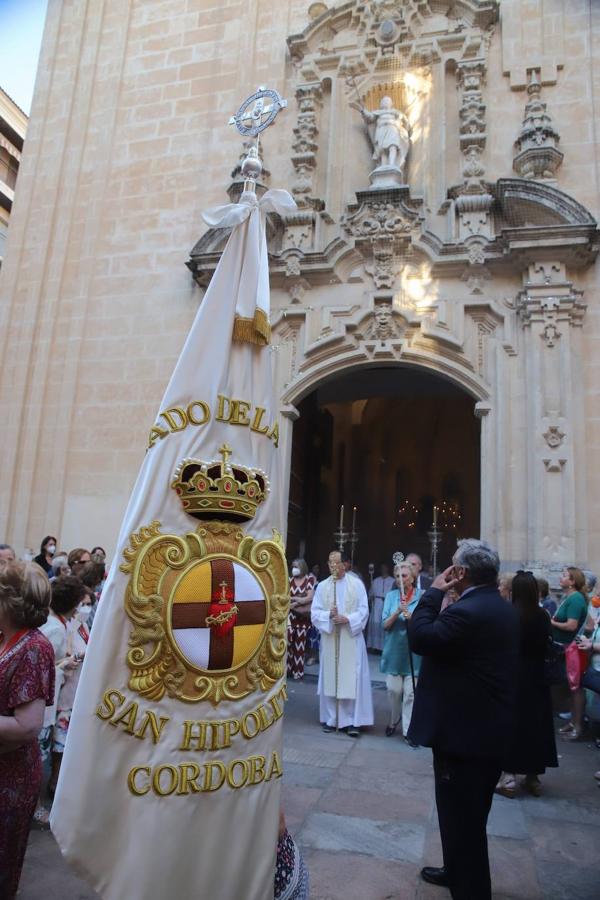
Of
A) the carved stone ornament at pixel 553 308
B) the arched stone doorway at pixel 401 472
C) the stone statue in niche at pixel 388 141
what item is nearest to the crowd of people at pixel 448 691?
the carved stone ornament at pixel 553 308

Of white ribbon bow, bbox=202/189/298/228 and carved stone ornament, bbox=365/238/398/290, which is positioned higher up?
carved stone ornament, bbox=365/238/398/290

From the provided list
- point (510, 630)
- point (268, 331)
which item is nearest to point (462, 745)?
point (510, 630)

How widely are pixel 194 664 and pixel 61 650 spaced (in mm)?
2023

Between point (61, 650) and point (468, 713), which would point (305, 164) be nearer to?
point (61, 650)

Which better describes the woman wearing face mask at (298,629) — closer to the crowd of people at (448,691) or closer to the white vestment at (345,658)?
the white vestment at (345,658)

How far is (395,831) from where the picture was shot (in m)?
4.18

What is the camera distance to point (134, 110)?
483 inches

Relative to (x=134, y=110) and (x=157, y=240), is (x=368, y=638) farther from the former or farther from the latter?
(x=134, y=110)

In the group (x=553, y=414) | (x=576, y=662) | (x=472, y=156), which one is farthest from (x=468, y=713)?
(x=472, y=156)

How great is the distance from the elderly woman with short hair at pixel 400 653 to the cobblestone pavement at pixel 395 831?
0.41 metres

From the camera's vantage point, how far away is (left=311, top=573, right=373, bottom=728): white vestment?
668cm

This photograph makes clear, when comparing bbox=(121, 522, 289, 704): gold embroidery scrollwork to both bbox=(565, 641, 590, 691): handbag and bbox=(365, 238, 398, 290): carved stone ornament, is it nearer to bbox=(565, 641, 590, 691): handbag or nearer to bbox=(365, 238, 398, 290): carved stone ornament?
bbox=(565, 641, 590, 691): handbag

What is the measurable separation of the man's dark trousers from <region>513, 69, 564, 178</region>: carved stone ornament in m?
8.60

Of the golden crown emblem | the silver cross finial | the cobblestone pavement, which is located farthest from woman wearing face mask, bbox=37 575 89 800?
the silver cross finial
